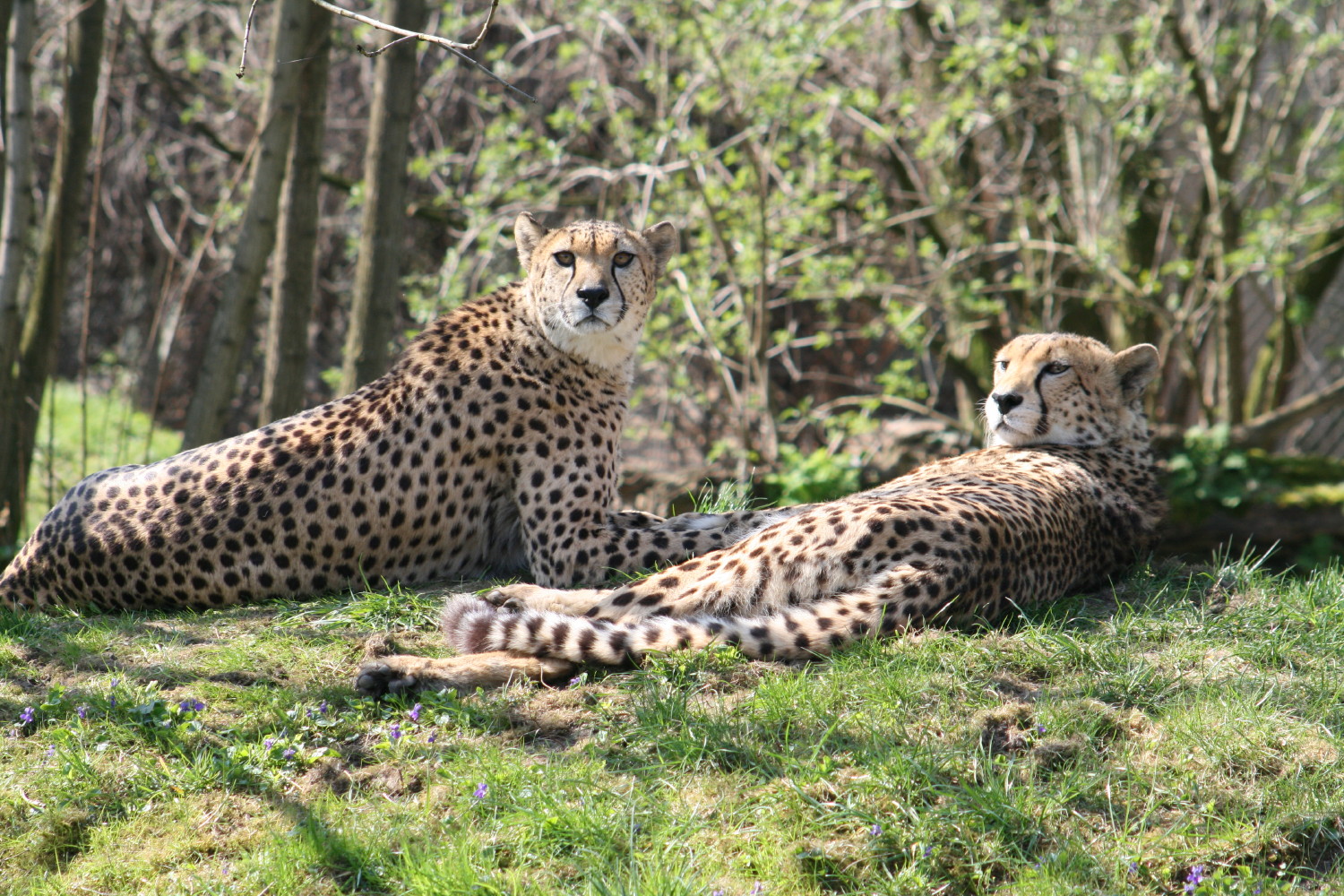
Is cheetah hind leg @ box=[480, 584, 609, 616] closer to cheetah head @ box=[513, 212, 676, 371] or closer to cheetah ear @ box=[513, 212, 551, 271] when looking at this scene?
cheetah head @ box=[513, 212, 676, 371]

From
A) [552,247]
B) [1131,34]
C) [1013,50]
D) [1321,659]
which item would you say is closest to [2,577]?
[552,247]

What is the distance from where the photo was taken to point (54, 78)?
10.4 meters

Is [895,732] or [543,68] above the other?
[543,68]

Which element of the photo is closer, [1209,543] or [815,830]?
[815,830]

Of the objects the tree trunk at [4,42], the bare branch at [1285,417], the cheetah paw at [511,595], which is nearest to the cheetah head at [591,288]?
the cheetah paw at [511,595]

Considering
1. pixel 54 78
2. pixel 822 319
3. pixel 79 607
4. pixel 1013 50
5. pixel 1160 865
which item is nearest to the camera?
pixel 1160 865

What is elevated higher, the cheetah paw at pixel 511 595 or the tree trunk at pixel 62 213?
the tree trunk at pixel 62 213

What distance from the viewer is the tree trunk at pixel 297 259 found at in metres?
7.00

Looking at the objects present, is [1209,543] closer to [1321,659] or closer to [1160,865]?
[1321,659]

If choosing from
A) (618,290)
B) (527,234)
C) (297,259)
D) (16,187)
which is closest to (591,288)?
Answer: (618,290)

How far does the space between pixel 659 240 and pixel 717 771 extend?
8.97 feet

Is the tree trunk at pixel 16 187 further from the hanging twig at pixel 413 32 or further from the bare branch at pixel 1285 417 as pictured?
the bare branch at pixel 1285 417

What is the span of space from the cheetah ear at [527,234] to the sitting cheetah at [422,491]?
0.45ft

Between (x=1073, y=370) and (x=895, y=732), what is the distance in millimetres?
2412
